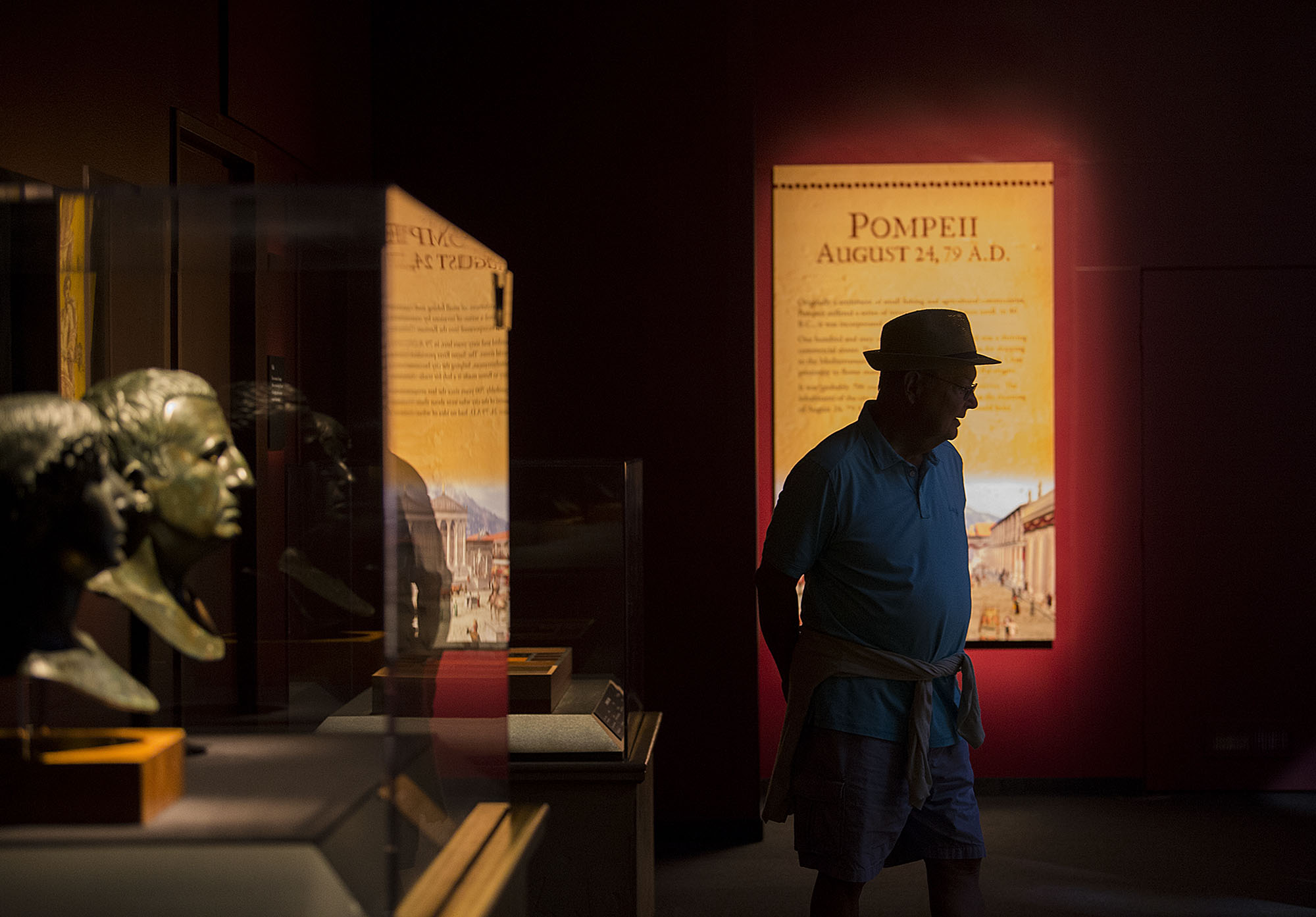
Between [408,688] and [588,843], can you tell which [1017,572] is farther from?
[408,688]

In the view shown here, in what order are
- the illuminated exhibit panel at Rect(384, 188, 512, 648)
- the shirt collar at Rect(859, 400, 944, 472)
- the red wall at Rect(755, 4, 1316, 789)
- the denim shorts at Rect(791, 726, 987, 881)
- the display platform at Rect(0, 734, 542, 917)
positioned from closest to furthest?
the display platform at Rect(0, 734, 542, 917) → the illuminated exhibit panel at Rect(384, 188, 512, 648) → the denim shorts at Rect(791, 726, 987, 881) → the shirt collar at Rect(859, 400, 944, 472) → the red wall at Rect(755, 4, 1316, 789)

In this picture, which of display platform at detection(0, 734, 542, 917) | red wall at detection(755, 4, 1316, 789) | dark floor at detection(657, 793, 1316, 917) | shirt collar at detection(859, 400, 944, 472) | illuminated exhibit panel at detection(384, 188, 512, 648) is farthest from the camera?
A: red wall at detection(755, 4, 1316, 789)

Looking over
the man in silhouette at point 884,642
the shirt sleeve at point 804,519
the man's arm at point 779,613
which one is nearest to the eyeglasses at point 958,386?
the man in silhouette at point 884,642

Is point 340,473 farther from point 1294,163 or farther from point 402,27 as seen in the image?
point 1294,163

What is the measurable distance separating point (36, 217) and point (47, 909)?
0.69 meters

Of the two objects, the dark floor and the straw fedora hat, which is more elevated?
the straw fedora hat

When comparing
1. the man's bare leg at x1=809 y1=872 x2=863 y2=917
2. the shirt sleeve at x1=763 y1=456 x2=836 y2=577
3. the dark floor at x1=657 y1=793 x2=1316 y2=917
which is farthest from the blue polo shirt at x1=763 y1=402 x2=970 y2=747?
the dark floor at x1=657 y1=793 x2=1316 y2=917

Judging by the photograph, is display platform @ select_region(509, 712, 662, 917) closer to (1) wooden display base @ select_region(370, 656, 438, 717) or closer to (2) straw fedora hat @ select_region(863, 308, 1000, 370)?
(2) straw fedora hat @ select_region(863, 308, 1000, 370)

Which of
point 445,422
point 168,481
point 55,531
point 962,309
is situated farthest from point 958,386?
point 962,309

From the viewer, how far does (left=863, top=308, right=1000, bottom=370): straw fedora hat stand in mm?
2309

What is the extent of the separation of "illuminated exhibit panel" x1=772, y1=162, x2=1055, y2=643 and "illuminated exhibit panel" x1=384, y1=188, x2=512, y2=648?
2.92 metres

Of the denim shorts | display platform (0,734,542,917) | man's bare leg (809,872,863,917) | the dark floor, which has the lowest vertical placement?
the dark floor

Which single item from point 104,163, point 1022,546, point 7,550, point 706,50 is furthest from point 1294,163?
point 7,550

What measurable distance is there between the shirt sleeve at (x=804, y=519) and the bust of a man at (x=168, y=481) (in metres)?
1.30
